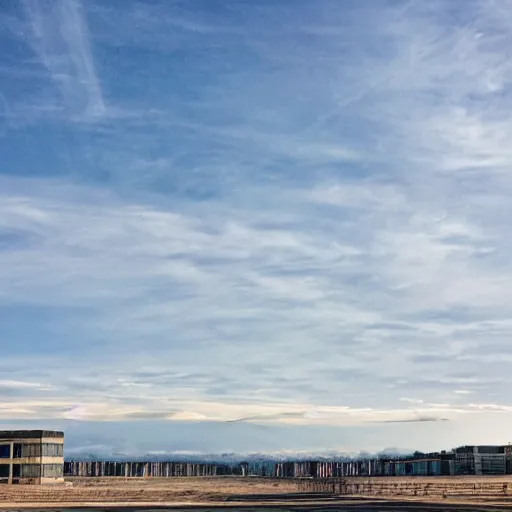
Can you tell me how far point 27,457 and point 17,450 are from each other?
2.21 meters

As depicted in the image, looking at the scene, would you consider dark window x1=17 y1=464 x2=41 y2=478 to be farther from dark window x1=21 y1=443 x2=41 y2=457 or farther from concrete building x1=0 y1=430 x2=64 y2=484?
dark window x1=21 y1=443 x2=41 y2=457

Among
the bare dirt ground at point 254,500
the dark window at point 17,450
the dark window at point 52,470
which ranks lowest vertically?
the bare dirt ground at point 254,500

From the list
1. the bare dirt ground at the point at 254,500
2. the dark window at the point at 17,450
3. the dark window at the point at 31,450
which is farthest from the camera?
the dark window at the point at 17,450

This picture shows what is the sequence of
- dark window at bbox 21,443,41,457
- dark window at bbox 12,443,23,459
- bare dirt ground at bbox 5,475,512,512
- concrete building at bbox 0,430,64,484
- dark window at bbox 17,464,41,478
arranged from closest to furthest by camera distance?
1. bare dirt ground at bbox 5,475,512,512
2. dark window at bbox 17,464,41,478
3. concrete building at bbox 0,430,64,484
4. dark window at bbox 21,443,41,457
5. dark window at bbox 12,443,23,459

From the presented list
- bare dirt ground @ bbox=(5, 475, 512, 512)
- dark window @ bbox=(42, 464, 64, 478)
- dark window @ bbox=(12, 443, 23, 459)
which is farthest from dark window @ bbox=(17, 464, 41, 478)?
bare dirt ground @ bbox=(5, 475, 512, 512)

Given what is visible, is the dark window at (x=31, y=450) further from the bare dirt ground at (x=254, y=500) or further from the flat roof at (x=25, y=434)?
the bare dirt ground at (x=254, y=500)

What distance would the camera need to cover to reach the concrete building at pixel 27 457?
143 meters

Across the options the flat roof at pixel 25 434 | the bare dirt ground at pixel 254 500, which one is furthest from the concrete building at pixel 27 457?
the bare dirt ground at pixel 254 500

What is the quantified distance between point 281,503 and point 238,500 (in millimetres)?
10160

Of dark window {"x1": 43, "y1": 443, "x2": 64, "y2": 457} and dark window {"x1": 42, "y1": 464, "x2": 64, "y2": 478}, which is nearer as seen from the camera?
dark window {"x1": 42, "y1": 464, "x2": 64, "y2": 478}

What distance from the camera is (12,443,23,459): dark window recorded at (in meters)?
144

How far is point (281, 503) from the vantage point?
89.6 metres

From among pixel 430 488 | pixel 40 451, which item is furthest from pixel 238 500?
pixel 40 451

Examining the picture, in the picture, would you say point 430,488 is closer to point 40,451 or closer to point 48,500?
point 48,500
